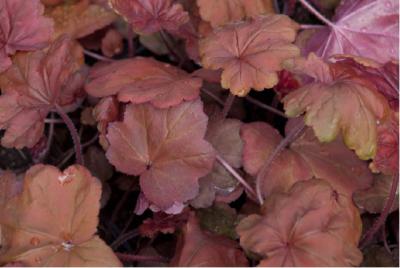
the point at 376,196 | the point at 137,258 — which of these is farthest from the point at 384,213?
the point at 137,258

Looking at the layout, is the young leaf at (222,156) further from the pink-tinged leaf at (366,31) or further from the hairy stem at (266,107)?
the pink-tinged leaf at (366,31)

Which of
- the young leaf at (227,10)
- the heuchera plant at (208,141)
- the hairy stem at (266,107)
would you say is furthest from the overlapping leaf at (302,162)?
the young leaf at (227,10)

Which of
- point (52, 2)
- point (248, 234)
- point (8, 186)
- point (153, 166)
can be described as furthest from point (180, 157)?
point (52, 2)

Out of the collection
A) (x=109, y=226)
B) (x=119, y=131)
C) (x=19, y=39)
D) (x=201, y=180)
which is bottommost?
(x=109, y=226)

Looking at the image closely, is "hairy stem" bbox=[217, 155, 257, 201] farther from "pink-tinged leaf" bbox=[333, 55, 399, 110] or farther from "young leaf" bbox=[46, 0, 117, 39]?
"young leaf" bbox=[46, 0, 117, 39]

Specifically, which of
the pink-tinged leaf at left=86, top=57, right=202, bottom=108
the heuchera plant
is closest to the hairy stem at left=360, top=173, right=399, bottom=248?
the heuchera plant

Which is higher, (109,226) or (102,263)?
(102,263)

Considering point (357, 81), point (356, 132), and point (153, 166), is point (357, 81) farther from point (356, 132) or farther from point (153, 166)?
point (153, 166)
